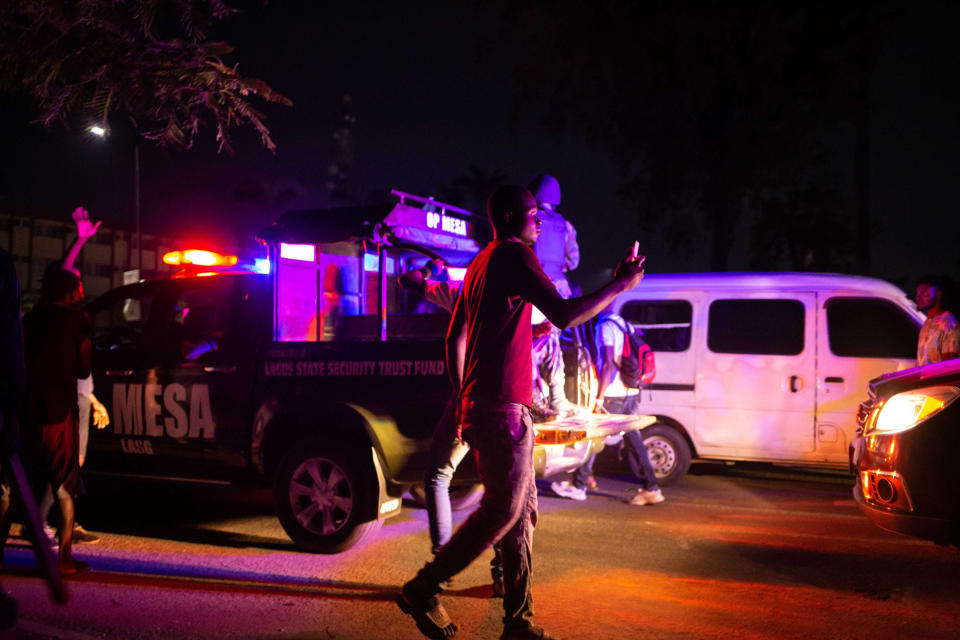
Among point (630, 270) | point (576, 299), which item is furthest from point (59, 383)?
point (630, 270)

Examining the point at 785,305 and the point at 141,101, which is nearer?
the point at 141,101

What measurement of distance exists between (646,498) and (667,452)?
1.12 m

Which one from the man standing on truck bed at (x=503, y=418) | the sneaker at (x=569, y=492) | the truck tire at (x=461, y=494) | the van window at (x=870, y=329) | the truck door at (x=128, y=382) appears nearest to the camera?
the man standing on truck bed at (x=503, y=418)

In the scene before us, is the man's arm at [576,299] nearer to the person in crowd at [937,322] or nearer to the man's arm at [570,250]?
the man's arm at [570,250]

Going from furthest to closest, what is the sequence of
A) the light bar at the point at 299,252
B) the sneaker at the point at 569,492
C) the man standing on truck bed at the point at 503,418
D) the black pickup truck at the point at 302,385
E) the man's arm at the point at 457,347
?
1. the sneaker at the point at 569,492
2. the light bar at the point at 299,252
3. the black pickup truck at the point at 302,385
4. the man's arm at the point at 457,347
5. the man standing on truck bed at the point at 503,418

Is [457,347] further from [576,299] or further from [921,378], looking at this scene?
[921,378]

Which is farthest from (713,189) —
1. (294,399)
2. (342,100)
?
(342,100)

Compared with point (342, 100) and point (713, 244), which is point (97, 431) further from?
point (342, 100)

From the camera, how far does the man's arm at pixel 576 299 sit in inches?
133

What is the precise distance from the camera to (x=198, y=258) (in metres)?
7.26

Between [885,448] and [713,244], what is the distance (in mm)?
13497

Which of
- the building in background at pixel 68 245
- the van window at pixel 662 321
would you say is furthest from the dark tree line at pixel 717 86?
the building in background at pixel 68 245

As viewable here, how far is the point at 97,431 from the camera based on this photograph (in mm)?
6605

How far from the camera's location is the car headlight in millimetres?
4219
